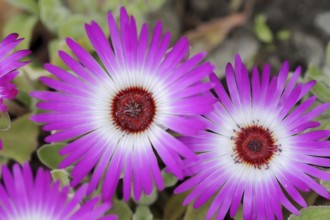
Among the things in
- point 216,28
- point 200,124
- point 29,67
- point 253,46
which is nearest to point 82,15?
point 29,67

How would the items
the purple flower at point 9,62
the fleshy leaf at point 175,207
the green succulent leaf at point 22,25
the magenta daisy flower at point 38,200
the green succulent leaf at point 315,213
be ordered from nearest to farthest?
the magenta daisy flower at point 38,200 → the purple flower at point 9,62 → the green succulent leaf at point 315,213 → the fleshy leaf at point 175,207 → the green succulent leaf at point 22,25

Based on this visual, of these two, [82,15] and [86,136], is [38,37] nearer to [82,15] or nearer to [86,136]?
[82,15]

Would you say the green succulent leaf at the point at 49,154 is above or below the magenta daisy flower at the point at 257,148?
below

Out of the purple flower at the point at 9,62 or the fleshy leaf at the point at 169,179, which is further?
the fleshy leaf at the point at 169,179

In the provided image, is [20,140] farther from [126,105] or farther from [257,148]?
[257,148]

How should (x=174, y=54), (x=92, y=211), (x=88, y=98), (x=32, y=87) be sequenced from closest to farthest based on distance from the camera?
(x=92, y=211) → (x=174, y=54) → (x=88, y=98) → (x=32, y=87)

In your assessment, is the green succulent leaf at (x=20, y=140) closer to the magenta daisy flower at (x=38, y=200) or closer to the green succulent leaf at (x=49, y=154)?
the green succulent leaf at (x=49, y=154)

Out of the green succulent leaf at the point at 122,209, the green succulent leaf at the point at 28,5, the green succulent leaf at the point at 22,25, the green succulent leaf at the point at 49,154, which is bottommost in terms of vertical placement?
the green succulent leaf at the point at 122,209

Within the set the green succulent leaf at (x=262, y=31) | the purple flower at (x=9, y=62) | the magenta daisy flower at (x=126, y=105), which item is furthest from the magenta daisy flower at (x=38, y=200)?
the green succulent leaf at (x=262, y=31)
